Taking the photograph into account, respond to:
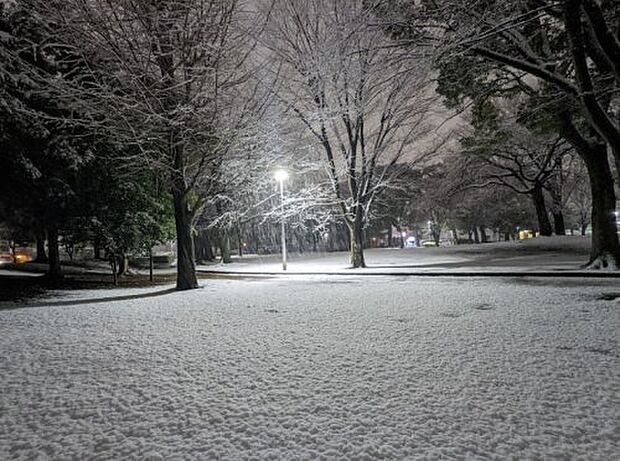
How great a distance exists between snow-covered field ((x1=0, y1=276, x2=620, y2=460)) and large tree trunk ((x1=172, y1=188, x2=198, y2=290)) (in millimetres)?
4578

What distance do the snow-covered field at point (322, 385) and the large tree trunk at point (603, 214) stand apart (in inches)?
220

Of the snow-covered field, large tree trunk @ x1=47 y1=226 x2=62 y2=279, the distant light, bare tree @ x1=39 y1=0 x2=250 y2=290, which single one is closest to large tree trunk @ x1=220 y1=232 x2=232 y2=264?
the distant light

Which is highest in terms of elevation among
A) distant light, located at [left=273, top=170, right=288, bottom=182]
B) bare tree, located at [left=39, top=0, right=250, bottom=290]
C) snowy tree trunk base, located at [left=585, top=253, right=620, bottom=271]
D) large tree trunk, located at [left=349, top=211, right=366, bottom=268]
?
bare tree, located at [left=39, top=0, right=250, bottom=290]

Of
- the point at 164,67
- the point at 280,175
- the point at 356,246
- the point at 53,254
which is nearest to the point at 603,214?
the point at 356,246

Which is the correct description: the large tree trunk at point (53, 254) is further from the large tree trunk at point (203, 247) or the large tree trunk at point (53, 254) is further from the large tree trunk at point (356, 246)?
the large tree trunk at point (203, 247)

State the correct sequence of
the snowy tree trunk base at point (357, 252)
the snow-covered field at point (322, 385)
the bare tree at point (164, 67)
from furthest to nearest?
the snowy tree trunk base at point (357, 252), the bare tree at point (164, 67), the snow-covered field at point (322, 385)

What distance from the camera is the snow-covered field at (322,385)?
1.97 meters

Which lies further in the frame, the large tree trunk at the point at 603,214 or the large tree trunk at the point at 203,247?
the large tree trunk at the point at 203,247

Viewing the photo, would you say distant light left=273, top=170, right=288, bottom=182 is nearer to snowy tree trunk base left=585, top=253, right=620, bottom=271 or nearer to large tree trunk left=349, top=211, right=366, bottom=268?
large tree trunk left=349, top=211, right=366, bottom=268

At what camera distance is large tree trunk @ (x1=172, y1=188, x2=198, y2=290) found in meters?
10.2

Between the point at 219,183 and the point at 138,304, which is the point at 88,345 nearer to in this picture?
the point at 138,304

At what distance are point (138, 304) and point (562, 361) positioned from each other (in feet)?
25.3

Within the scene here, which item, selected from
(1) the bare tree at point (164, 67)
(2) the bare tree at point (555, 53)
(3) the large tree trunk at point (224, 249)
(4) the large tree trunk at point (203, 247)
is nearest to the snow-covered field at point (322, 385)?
(2) the bare tree at point (555, 53)

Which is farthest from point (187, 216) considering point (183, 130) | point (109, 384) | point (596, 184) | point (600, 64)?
point (596, 184)
